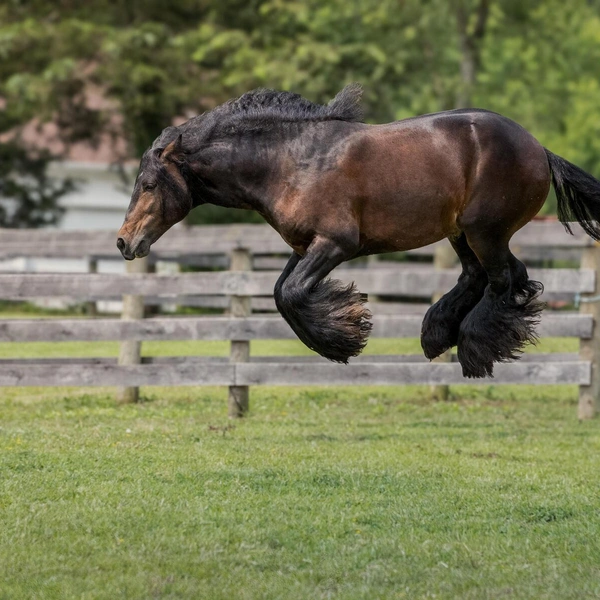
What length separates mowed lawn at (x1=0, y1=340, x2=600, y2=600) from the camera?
499cm

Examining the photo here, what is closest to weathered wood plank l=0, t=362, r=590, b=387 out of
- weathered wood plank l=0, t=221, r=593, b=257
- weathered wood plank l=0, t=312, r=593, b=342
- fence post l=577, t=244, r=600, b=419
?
weathered wood plank l=0, t=312, r=593, b=342

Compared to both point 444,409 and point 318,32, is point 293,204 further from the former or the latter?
point 318,32

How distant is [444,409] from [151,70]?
1364cm

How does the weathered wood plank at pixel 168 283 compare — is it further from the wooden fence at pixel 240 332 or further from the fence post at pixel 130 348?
the fence post at pixel 130 348

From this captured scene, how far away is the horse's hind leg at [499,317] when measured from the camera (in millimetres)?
6754

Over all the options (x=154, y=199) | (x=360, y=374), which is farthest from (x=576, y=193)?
(x=360, y=374)

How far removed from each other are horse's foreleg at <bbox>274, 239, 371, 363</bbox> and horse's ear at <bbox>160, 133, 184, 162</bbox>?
95 centimetres

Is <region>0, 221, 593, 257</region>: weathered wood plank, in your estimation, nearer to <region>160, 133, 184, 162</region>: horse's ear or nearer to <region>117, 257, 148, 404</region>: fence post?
<region>117, 257, 148, 404</region>: fence post

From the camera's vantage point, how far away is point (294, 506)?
247 inches

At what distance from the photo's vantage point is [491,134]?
21.5 ft

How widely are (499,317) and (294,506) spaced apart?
169 centimetres

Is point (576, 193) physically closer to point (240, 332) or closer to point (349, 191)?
point (349, 191)

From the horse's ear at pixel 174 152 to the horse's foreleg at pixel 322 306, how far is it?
95 cm

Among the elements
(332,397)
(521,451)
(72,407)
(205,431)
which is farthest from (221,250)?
(521,451)
